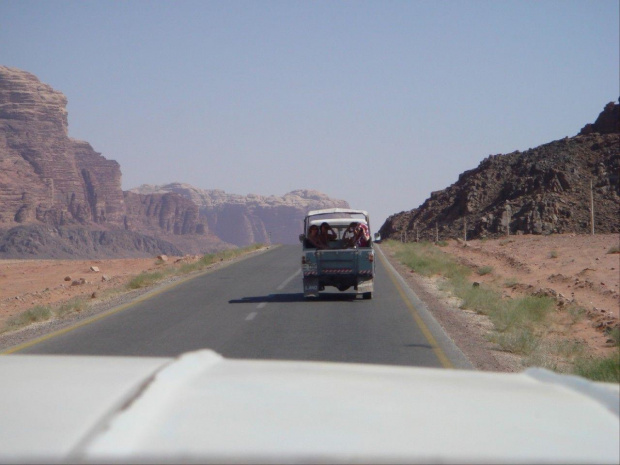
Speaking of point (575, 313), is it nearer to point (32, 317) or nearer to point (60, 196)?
point (32, 317)

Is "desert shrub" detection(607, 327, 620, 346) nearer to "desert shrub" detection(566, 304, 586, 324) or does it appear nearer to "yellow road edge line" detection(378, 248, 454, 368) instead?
"desert shrub" detection(566, 304, 586, 324)

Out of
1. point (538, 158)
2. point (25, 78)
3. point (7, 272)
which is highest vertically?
point (25, 78)

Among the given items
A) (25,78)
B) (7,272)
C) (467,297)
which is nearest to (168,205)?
(25,78)

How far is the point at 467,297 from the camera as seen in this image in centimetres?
2047

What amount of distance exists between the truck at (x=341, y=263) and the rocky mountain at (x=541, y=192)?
1956 inches

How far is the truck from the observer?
19.6 meters

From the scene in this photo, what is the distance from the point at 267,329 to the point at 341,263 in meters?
5.40

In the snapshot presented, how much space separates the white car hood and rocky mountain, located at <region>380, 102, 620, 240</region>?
217 feet

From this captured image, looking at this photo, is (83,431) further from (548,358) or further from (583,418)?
(548,358)

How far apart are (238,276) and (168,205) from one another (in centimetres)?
16222

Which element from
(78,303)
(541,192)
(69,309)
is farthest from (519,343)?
(541,192)

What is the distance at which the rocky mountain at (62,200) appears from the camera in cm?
11519

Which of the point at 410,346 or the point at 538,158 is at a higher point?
the point at 538,158

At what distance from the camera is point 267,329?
577 inches
